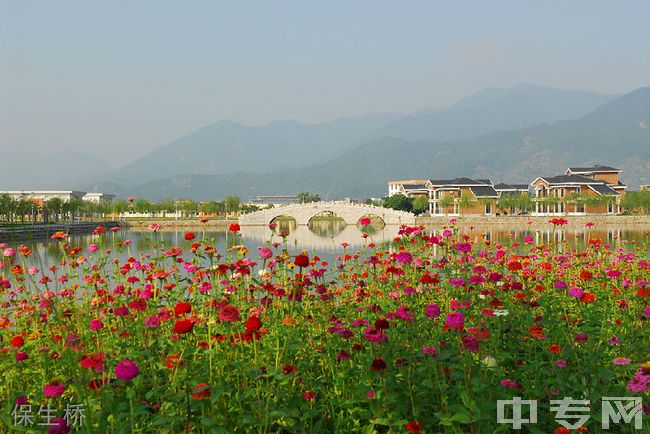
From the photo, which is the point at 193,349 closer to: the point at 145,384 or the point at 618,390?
the point at 145,384

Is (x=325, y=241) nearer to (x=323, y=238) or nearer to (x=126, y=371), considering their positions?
(x=323, y=238)

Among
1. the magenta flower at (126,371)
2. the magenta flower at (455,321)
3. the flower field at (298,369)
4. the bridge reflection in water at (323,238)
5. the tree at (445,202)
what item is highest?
the tree at (445,202)

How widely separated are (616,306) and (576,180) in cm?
7403

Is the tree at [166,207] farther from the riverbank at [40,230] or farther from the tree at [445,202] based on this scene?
the tree at [445,202]

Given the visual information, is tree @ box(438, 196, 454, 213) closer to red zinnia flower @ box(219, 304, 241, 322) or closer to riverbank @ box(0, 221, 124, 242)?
riverbank @ box(0, 221, 124, 242)

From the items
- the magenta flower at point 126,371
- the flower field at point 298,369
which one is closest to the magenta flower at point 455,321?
the flower field at point 298,369

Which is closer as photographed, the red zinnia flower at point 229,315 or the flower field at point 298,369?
the red zinnia flower at point 229,315

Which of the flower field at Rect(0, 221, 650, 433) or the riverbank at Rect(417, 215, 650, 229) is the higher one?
the riverbank at Rect(417, 215, 650, 229)

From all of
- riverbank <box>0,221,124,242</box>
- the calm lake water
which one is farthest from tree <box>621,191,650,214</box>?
riverbank <box>0,221,124,242</box>

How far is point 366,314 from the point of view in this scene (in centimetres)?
553

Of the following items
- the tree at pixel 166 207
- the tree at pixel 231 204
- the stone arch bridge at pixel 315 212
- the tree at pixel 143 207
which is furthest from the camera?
the tree at pixel 166 207

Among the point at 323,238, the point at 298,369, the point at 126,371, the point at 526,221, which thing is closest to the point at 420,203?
the point at 526,221

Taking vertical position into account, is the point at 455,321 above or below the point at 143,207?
below

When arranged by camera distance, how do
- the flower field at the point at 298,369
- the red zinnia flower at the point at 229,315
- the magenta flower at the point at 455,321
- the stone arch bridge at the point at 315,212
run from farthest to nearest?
the stone arch bridge at the point at 315,212 → the flower field at the point at 298,369 → the magenta flower at the point at 455,321 → the red zinnia flower at the point at 229,315
